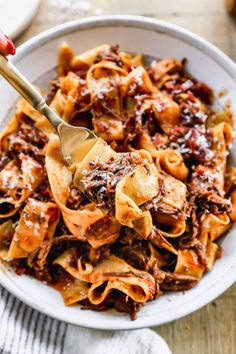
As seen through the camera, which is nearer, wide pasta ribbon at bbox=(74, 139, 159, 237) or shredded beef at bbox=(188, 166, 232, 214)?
wide pasta ribbon at bbox=(74, 139, 159, 237)

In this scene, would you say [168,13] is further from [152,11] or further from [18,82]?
[18,82]

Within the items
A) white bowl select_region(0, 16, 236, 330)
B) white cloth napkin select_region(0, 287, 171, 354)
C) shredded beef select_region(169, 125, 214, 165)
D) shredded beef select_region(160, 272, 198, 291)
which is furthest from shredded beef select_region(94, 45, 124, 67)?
white cloth napkin select_region(0, 287, 171, 354)

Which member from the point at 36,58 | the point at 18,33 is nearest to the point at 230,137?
the point at 36,58

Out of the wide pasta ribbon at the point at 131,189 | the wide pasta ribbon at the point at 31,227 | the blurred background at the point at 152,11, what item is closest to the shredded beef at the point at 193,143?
the wide pasta ribbon at the point at 131,189

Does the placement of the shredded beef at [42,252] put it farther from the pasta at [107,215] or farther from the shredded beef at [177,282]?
the shredded beef at [177,282]

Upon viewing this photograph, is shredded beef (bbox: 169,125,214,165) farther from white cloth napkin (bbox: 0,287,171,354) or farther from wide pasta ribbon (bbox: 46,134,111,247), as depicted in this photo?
white cloth napkin (bbox: 0,287,171,354)

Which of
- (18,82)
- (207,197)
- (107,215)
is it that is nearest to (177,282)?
(207,197)
